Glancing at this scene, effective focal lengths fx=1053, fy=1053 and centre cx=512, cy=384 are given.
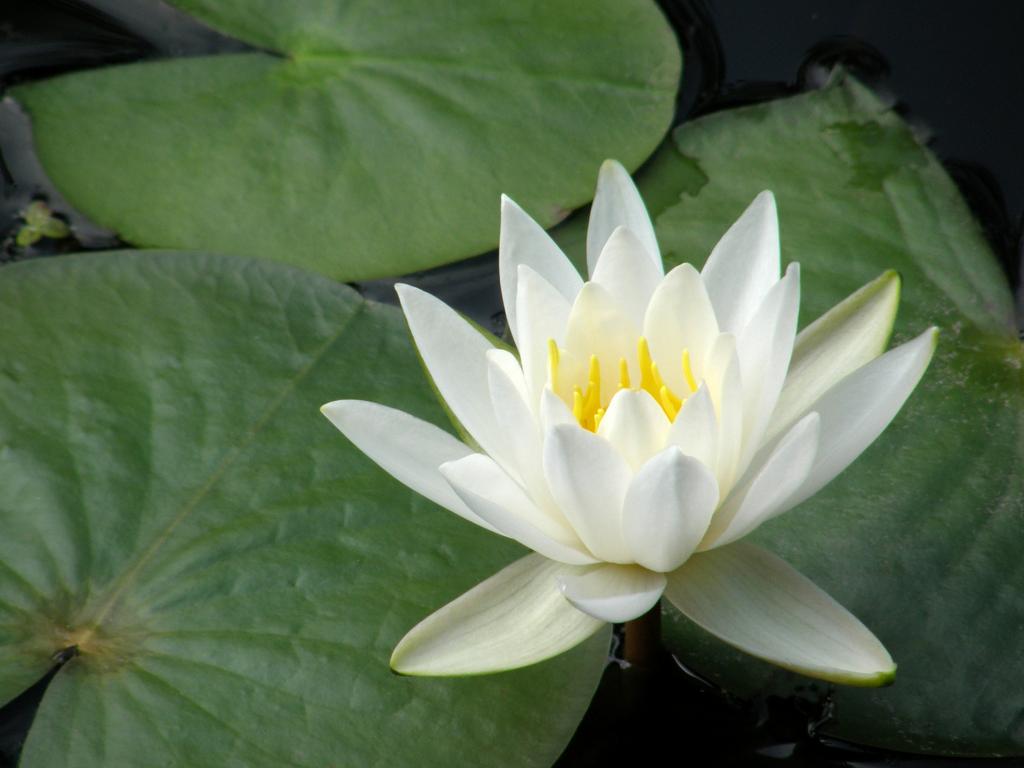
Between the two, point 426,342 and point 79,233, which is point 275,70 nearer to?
point 79,233

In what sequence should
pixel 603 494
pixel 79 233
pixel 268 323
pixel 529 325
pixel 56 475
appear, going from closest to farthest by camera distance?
pixel 603 494, pixel 529 325, pixel 56 475, pixel 268 323, pixel 79 233

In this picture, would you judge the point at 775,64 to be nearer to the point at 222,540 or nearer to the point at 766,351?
the point at 766,351

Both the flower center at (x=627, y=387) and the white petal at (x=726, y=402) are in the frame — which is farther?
the flower center at (x=627, y=387)

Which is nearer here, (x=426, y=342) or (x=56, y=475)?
(x=426, y=342)

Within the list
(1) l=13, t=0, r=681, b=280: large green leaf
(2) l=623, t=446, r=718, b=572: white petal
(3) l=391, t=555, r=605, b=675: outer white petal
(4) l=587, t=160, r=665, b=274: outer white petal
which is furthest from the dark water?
(2) l=623, t=446, r=718, b=572: white petal

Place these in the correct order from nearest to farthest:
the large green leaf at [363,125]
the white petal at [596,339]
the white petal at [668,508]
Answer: the white petal at [668,508] < the white petal at [596,339] < the large green leaf at [363,125]

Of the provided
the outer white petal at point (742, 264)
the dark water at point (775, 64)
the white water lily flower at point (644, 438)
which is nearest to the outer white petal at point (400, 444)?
the white water lily flower at point (644, 438)

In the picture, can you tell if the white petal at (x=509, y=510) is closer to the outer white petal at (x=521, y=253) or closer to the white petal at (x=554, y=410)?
the white petal at (x=554, y=410)

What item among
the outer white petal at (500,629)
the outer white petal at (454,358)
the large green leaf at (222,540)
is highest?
the outer white petal at (454,358)

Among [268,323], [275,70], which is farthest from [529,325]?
[275,70]
